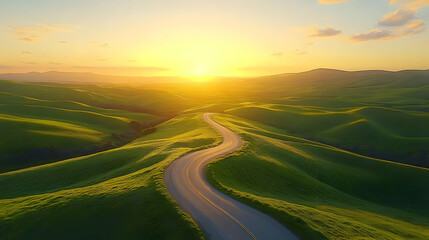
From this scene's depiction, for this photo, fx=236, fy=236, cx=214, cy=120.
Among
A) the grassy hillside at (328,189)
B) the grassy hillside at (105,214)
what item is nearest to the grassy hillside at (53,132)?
the grassy hillside at (105,214)

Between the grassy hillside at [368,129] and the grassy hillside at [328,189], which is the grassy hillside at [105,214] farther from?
the grassy hillside at [368,129]

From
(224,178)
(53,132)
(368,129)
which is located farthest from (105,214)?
(368,129)

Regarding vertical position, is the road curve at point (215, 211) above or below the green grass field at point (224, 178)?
above

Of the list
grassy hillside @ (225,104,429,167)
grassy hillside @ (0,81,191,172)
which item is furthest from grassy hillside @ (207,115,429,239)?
grassy hillside @ (0,81,191,172)

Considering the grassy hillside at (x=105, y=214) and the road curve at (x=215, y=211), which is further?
the grassy hillside at (x=105, y=214)

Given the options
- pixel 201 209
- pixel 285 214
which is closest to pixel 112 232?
pixel 201 209

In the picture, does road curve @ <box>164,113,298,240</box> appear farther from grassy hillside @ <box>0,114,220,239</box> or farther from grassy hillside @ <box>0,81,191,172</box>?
grassy hillside @ <box>0,81,191,172</box>

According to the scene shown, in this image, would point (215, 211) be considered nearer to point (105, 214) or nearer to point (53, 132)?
point (105, 214)
